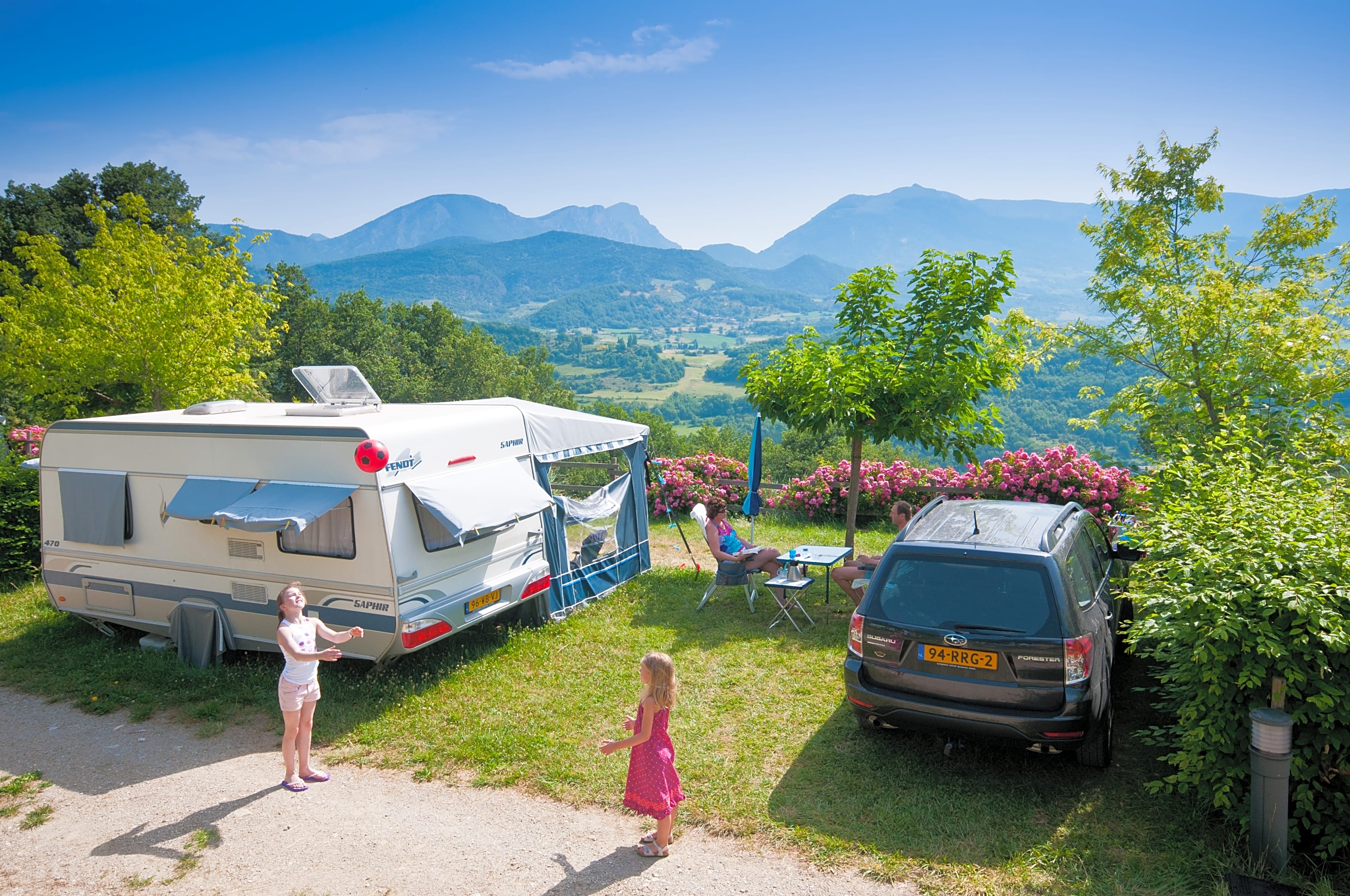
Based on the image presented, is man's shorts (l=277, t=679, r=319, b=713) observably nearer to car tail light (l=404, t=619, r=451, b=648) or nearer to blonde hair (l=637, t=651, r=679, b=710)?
car tail light (l=404, t=619, r=451, b=648)

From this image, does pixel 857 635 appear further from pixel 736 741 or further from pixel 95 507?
pixel 95 507

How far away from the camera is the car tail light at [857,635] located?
5.00 m

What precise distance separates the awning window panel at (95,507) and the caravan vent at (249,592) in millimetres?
1439

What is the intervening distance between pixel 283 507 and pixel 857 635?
4.50 m

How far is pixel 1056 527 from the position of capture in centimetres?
538

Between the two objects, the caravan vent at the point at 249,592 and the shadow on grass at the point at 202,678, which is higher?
the caravan vent at the point at 249,592

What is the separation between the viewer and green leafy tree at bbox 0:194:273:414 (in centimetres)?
1270

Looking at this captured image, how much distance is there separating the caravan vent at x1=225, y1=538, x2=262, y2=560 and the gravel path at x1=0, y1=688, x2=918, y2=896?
1616mm

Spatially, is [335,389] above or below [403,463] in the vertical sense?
above

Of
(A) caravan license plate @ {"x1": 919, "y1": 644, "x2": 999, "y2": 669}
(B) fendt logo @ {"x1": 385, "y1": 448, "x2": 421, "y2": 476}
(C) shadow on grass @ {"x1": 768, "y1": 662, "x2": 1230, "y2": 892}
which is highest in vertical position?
(B) fendt logo @ {"x1": 385, "y1": 448, "x2": 421, "y2": 476}

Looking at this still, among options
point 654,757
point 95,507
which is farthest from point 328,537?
point 654,757

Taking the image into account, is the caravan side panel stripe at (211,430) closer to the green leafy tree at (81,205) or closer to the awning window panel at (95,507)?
the awning window panel at (95,507)

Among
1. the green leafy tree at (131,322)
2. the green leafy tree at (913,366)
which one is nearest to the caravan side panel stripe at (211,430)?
the green leafy tree at (913,366)

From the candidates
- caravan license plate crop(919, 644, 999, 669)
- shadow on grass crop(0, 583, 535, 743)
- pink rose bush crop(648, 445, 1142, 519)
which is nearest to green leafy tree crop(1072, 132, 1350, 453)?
→ pink rose bush crop(648, 445, 1142, 519)
